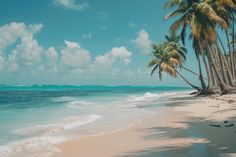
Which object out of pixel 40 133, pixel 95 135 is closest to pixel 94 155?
pixel 95 135

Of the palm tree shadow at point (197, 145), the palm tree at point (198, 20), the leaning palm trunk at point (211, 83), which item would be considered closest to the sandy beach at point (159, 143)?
the palm tree shadow at point (197, 145)

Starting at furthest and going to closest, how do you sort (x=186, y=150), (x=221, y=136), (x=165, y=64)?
(x=165, y=64)
(x=221, y=136)
(x=186, y=150)

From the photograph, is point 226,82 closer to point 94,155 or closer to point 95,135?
point 95,135

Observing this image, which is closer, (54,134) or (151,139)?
(151,139)

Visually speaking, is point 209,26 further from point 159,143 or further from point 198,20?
point 159,143

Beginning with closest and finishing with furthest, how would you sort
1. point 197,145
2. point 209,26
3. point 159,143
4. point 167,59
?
1. point 197,145
2. point 159,143
3. point 209,26
4. point 167,59

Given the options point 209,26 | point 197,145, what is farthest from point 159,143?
point 209,26

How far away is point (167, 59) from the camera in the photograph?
39.7 meters

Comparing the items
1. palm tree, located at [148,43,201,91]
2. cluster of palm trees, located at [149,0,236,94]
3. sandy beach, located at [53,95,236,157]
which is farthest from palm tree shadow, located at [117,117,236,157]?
palm tree, located at [148,43,201,91]

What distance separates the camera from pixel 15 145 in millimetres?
9328

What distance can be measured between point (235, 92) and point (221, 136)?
1964 centimetres

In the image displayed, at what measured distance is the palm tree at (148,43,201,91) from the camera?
3884 cm

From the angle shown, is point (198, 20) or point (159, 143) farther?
point (198, 20)

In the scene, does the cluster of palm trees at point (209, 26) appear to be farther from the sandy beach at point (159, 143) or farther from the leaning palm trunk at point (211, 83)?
the sandy beach at point (159, 143)
